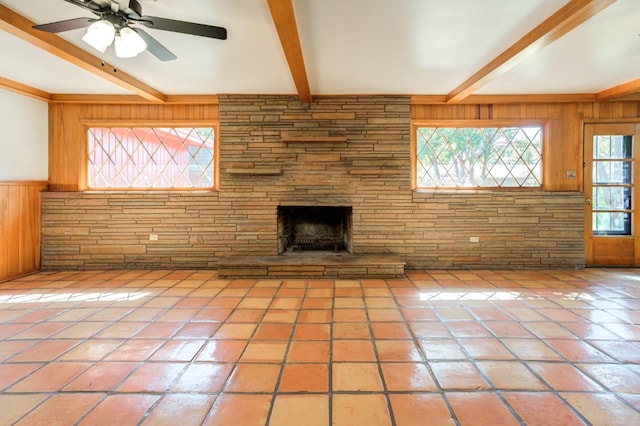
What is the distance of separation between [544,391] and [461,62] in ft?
8.99

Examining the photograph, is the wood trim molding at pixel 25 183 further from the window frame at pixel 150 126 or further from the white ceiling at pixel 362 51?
the white ceiling at pixel 362 51

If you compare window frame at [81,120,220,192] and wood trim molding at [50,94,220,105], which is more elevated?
wood trim molding at [50,94,220,105]

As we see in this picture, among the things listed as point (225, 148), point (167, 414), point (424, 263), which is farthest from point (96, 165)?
point (424, 263)

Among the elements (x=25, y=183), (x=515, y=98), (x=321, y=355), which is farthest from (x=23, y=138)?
(x=515, y=98)

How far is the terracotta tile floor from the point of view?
1.47 meters

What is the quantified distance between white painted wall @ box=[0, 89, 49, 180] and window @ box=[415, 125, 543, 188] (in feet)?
15.7

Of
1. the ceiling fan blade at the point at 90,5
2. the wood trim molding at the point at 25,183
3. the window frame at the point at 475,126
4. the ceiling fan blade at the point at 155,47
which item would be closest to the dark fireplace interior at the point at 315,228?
the window frame at the point at 475,126

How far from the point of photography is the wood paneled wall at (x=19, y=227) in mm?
3670

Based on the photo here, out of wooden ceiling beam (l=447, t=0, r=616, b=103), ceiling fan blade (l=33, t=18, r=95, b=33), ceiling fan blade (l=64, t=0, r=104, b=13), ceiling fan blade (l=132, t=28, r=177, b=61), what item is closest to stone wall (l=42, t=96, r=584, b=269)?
wooden ceiling beam (l=447, t=0, r=616, b=103)

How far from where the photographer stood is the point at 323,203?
4.14 m

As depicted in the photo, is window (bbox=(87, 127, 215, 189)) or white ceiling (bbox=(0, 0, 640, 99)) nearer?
white ceiling (bbox=(0, 0, 640, 99))

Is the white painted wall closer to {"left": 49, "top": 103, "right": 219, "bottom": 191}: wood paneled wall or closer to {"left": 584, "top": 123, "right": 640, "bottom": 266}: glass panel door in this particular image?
{"left": 49, "top": 103, "right": 219, "bottom": 191}: wood paneled wall

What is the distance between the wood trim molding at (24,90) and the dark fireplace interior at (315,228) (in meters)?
3.30

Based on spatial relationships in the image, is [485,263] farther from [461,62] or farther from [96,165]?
[96,165]
